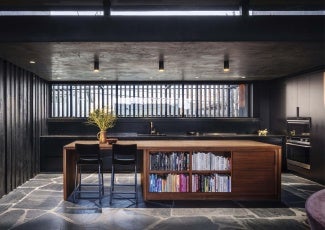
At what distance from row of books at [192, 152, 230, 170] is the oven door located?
8.95 feet

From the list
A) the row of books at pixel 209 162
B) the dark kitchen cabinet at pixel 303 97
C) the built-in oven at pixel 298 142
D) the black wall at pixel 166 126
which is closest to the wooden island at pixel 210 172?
the row of books at pixel 209 162

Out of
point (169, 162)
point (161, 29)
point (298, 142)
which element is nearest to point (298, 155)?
point (298, 142)

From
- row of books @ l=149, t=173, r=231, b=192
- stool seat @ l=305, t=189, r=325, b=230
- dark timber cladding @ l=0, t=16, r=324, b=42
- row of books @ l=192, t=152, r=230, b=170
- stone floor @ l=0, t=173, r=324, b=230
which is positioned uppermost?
dark timber cladding @ l=0, t=16, r=324, b=42

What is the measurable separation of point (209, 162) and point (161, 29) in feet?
7.82

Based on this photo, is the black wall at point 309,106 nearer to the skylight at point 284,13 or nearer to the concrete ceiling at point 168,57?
the concrete ceiling at point 168,57

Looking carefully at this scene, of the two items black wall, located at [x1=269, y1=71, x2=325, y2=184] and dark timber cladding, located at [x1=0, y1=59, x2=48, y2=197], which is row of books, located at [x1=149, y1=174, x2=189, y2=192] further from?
black wall, located at [x1=269, y1=71, x2=325, y2=184]

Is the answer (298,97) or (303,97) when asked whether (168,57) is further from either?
(298,97)

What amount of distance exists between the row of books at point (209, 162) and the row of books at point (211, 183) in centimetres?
14

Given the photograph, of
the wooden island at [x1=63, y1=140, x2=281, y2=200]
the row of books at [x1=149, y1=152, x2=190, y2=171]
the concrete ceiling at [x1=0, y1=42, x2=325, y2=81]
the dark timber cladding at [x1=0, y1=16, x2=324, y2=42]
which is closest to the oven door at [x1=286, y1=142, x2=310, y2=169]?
the concrete ceiling at [x1=0, y1=42, x2=325, y2=81]

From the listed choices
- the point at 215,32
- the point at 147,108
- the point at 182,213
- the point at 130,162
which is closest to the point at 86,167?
the point at 147,108

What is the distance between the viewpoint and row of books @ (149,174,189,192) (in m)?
5.21

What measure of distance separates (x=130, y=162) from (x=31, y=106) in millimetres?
3545

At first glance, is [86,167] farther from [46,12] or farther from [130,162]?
[46,12]

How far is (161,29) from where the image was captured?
404 centimetres
